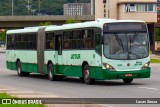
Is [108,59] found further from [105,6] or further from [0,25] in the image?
[0,25]

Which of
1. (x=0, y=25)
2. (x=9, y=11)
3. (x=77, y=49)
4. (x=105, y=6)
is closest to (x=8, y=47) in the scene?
(x=77, y=49)

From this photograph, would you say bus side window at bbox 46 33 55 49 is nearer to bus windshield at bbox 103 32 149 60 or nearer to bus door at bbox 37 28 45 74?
bus door at bbox 37 28 45 74

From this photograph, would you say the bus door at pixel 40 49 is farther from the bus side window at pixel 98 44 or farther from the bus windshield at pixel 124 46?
the bus windshield at pixel 124 46

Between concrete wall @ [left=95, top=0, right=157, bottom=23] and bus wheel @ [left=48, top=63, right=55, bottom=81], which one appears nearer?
bus wheel @ [left=48, top=63, right=55, bottom=81]

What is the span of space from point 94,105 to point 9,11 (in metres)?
172

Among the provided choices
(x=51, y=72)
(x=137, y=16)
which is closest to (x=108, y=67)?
(x=51, y=72)

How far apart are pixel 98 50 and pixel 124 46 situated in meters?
1.10

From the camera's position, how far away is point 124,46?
85.7 feet

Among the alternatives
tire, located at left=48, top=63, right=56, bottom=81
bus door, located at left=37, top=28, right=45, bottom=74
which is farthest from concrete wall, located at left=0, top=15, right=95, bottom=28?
tire, located at left=48, top=63, right=56, bottom=81

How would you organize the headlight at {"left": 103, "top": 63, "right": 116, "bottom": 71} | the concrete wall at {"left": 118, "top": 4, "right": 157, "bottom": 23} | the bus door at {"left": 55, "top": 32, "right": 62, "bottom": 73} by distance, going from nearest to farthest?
the headlight at {"left": 103, "top": 63, "right": 116, "bottom": 71} → the bus door at {"left": 55, "top": 32, "right": 62, "bottom": 73} → the concrete wall at {"left": 118, "top": 4, "right": 157, "bottom": 23}

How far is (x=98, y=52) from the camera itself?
1042 inches

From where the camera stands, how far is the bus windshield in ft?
85.5

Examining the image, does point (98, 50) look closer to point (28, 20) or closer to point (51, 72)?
point (51, 72)

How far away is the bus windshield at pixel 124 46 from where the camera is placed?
2606cm
